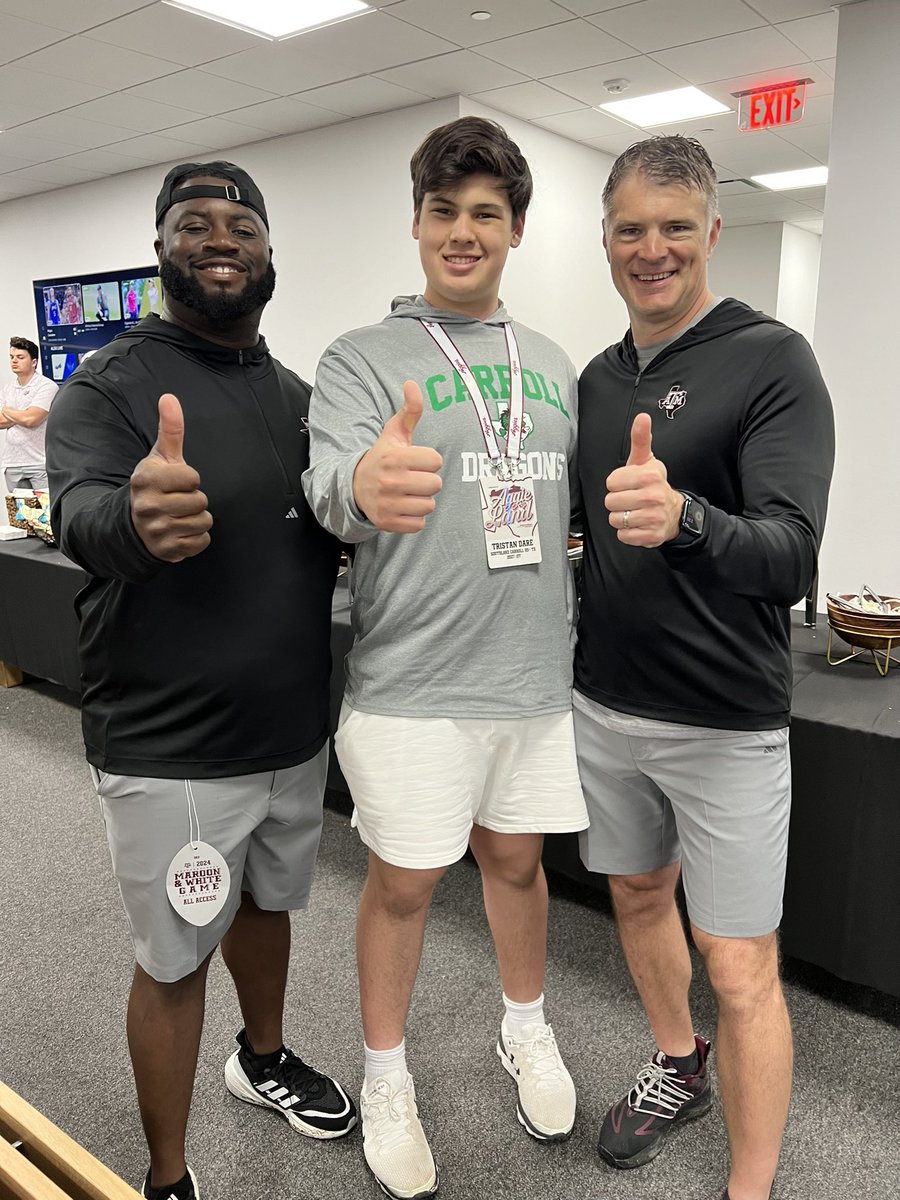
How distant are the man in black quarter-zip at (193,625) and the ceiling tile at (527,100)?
448 cm

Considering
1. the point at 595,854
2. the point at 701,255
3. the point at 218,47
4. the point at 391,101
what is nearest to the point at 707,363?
the point at 701,255

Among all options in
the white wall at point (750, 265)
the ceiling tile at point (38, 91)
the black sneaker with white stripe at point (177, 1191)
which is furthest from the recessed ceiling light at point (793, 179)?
the black sneaker with white stripe at point (177, 1191)

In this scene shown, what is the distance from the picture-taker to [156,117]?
18.6ft

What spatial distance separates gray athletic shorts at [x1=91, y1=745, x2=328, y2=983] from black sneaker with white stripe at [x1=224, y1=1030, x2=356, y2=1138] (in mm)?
438

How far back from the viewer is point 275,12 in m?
4.13

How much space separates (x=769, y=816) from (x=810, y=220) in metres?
10.3

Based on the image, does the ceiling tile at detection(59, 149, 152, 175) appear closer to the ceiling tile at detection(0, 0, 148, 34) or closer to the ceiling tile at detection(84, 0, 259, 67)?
the ceiling tile at detection(84, 0, 259, 67)

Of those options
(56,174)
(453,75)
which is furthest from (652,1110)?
(56,174)

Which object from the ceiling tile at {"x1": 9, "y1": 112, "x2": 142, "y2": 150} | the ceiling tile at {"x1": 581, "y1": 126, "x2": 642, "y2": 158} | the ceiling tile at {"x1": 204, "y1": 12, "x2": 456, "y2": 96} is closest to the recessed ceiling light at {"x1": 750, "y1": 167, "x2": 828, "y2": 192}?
the ceiling tile at {"x1": 581, "y1": 126, "x2": 642, "y2": 158}

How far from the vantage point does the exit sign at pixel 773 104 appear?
17.0ft

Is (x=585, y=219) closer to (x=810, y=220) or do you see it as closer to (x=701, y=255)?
(x=810, y=220)

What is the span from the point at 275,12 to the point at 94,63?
120 cm

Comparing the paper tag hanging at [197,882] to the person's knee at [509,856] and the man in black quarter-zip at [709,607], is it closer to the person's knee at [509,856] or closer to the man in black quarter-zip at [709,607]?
the person's knee at [509,856]

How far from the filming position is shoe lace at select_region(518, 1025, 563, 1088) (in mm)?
1643
